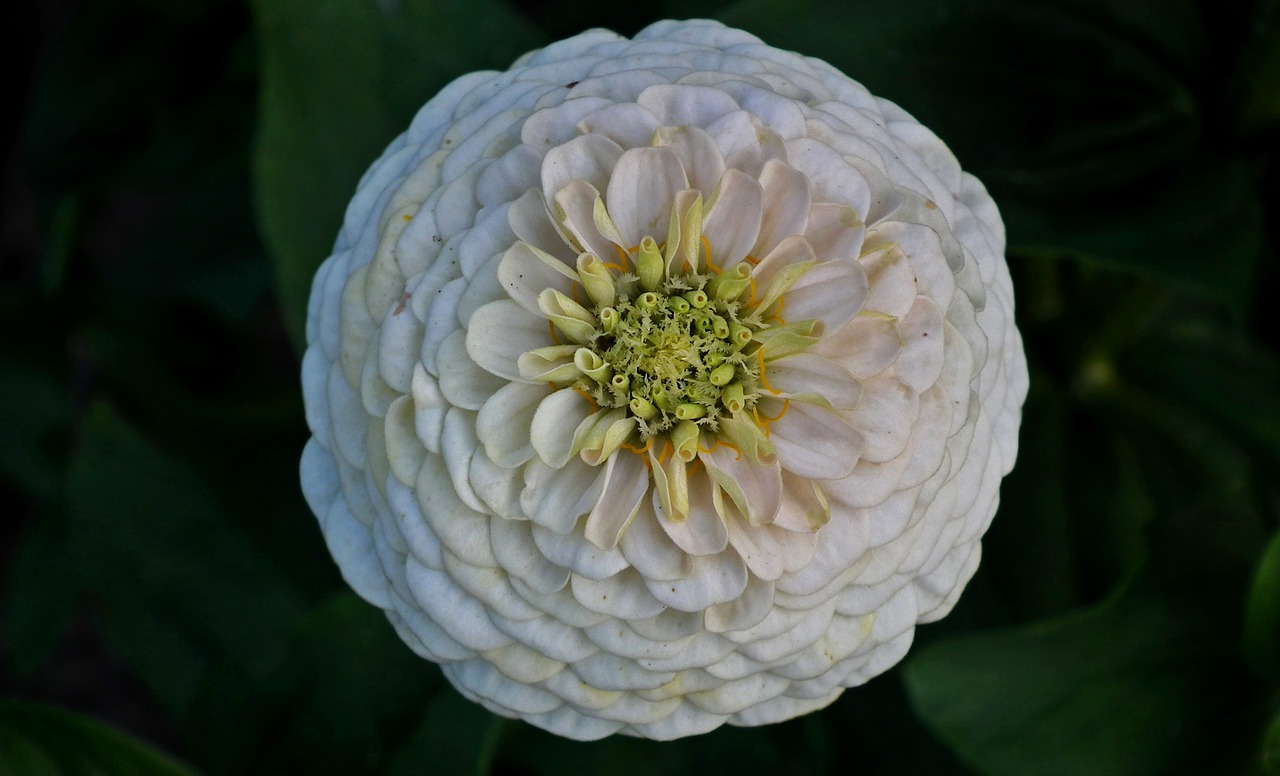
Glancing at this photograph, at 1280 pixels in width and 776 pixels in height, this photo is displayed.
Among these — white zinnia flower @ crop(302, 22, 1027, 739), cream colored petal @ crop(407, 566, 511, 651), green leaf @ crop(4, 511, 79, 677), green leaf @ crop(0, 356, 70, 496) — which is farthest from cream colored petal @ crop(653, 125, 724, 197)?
green leaf @ crop(0, 356, 70, 496)

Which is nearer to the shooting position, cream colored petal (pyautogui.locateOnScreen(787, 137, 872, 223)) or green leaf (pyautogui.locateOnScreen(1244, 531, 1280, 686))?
cream colored petal (pyautogui.locateOnScreen(787, 137, 872, 223))

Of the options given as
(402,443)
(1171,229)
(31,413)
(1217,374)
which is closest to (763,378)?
(402,443)

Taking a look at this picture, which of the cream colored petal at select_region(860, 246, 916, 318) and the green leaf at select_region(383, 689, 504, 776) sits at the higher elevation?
the cream colored petal at select_region(860, 246, 916, 318)

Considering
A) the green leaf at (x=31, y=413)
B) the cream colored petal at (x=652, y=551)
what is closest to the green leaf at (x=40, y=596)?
the green leaf at (x=31, y=413)

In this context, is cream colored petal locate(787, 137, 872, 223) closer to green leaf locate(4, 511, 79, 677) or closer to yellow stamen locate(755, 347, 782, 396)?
yellow stamen locate(755, 347, 782, 396)

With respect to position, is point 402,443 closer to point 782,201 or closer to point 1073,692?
point 782,201
